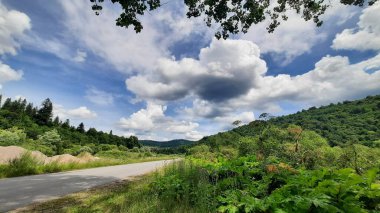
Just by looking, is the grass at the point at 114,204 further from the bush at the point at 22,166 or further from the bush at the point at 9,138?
the bush at the point at 9,138

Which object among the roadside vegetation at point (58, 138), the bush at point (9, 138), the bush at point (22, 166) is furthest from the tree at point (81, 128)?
the bush at point (22, 166)

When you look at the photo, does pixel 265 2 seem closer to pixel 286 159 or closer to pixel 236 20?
pixel 236 20

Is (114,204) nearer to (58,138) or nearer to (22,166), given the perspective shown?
(22,166)

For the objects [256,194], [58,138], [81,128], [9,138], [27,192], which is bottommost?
[256,194]

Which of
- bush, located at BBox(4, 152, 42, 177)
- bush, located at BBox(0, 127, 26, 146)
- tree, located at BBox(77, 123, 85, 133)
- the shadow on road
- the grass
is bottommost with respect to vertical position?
the grass

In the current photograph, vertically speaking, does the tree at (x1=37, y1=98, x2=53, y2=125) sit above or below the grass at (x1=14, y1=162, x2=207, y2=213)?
above

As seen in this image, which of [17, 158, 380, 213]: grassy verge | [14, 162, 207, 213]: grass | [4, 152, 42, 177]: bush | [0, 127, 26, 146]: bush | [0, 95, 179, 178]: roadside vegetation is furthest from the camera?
[0, 95, 179, 178]: roadside vegetation

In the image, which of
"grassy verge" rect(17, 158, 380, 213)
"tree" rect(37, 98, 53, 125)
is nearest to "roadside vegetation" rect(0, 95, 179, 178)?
"tree" rect(37, 98, 53, 125)

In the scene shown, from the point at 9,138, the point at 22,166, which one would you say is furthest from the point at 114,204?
the point at 9,138

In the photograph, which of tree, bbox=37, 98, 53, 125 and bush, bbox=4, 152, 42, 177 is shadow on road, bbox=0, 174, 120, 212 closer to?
bush, bbox=4, 152, 42, 177

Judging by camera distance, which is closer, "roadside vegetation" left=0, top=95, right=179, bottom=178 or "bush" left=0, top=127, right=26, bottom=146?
"bush" left=0, top=127, right=26, bottom=146

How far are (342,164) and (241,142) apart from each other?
4.43 m

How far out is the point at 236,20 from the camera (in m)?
10.2

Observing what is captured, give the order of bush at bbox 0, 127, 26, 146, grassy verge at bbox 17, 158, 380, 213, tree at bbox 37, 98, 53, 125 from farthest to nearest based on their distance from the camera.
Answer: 1. tree at bbox 37, 98, 53, 125
2. bush at bbox 0, 127, 26, 146
3. grassy verge at bbox 17, 158, 380, 213
